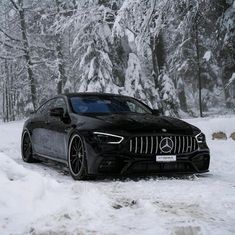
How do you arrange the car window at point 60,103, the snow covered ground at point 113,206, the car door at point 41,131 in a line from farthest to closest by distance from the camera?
the car door at point 41,131 < the car window at point 60,103 < the snow covered ground at point 113,206

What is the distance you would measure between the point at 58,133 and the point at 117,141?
1.61 meters

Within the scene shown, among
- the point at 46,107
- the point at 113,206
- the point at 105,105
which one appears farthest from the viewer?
the point at 46,107

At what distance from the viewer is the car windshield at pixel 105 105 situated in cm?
879

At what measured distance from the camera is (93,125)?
7.77 meters

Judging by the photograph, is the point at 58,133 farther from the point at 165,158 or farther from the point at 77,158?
the point at 165,158

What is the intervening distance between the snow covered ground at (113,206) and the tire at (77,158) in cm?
47

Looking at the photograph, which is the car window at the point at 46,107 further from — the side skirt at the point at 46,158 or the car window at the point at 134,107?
the car window at the point at 134,107

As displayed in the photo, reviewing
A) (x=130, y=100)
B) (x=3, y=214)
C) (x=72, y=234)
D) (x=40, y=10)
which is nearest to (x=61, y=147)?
(x=130, y=100)

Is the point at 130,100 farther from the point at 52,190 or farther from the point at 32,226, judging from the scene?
the point at 32,226

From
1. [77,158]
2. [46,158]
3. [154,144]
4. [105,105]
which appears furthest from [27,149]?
[154,144]

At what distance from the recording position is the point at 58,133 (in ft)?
29.0

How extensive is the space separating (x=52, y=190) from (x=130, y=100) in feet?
14.0

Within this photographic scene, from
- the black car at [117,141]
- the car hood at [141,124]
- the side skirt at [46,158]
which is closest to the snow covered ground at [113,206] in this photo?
the black car at [117,141]

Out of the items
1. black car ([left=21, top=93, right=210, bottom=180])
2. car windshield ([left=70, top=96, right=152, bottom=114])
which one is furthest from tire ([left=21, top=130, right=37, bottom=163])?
car windshield ([left=70, top=96, right=152, bottom=114])
